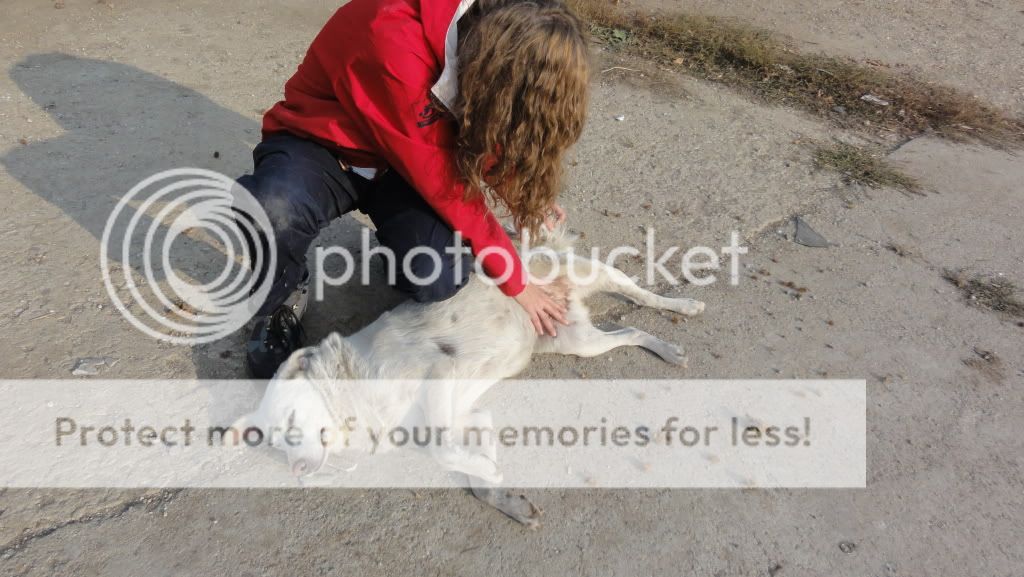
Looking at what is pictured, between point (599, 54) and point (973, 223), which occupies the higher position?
point (599, 54)

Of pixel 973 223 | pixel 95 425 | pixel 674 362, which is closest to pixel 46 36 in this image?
pixel 95 425

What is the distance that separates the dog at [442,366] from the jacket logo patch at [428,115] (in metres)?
0.76

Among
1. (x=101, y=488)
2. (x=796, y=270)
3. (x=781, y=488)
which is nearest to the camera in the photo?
(x=101, y=488)

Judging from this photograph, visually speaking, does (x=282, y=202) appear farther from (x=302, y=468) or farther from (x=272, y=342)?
(x=302, y=468)

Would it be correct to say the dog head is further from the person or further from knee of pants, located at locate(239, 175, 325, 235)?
knee of pants, located at locate(239, 175, 325, 235)

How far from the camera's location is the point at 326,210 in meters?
Answer: 2.70

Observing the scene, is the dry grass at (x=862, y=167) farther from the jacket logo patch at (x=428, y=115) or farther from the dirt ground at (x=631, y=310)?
the jacket logo patch at (x=428, y=115)

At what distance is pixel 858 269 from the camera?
338 cm

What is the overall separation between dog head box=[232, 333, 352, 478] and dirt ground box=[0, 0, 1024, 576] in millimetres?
185

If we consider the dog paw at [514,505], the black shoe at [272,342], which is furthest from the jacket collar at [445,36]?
the dog paw at [514,505]

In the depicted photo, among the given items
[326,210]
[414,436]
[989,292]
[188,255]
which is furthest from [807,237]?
[188,255]

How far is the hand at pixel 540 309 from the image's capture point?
2768 mm

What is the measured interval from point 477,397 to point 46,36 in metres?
4.47

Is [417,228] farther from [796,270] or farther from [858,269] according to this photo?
[858,269]
